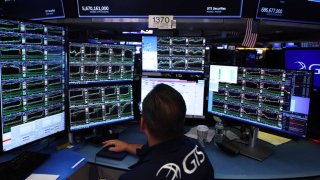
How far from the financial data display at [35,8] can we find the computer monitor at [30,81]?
73 centimetres

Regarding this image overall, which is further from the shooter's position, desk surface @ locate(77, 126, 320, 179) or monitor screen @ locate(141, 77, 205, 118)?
monitor screen @ locate(141, 77, 205, 118)

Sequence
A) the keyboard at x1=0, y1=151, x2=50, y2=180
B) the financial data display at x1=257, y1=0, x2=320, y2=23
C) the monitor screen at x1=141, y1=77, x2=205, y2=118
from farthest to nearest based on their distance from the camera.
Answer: the financial data display at x1=257, y1=0, x2=320, y2=23 → the monitor screen at x1=141, y1=77, x2=205, y2=118 → the keyboard at x1=0, y1=151, x2=50, y2=180

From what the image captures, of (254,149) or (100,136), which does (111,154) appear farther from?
(254,149)

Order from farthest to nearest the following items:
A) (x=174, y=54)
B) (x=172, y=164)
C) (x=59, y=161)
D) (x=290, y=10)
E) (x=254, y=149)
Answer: (x=290, y=10), (x=174, y=54), (x=254, y=149), (x=59, y=161), (x=172, y=164)

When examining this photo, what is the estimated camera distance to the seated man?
950 mm

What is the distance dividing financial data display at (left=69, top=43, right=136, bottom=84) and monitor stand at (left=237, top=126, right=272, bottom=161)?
95 cm

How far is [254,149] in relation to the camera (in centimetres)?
168

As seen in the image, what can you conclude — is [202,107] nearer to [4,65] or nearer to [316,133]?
[316,133]

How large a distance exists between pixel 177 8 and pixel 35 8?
1338 mm

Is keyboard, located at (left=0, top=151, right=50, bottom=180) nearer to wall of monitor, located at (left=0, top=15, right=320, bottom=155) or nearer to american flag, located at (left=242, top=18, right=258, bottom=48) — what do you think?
wall of monitor, located at (left=0, top=15, right=320, bottom=155)

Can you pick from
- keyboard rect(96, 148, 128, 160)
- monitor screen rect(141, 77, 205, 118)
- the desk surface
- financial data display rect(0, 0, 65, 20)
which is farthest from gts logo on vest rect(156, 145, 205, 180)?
financial data display rect(0, 0, 65, 20)

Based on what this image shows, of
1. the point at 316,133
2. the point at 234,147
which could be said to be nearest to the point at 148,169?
the point at 234,147

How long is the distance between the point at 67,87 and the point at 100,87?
219mm

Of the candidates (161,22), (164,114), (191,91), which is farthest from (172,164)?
(161,22)
